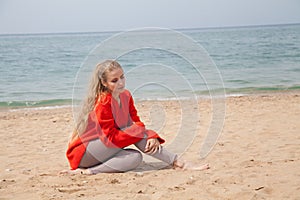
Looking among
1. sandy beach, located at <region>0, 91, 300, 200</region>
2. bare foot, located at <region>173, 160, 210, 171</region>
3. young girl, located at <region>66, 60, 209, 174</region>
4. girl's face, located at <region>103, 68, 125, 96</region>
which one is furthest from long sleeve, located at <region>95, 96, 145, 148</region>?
bare foot, located at <region>173, 160, 210, 171</region>

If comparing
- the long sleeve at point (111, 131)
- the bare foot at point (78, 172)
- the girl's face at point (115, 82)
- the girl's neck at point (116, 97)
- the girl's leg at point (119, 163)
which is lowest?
the bare foot at point (78, 172)

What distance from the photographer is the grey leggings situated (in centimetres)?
381

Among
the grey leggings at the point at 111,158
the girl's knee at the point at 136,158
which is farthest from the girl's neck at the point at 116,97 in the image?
the girl's knee at the point at 136,158

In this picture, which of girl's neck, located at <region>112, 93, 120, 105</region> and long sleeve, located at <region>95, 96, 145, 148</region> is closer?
long sleeve, located at <region>95, 96, 145, 148</region>

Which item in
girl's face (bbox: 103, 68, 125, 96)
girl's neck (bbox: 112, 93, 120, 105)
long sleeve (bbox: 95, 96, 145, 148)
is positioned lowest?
long sleeve (bbox: 95, 96, 145, 148)

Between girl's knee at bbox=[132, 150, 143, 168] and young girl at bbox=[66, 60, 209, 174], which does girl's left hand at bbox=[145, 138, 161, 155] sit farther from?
girl's knee at bbox=[132, 150, 143, 168]

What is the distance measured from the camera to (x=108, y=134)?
371 centimetres

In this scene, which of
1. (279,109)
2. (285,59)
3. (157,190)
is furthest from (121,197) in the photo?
(285,59)

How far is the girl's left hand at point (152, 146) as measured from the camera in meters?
3.78

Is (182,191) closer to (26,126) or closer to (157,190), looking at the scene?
(157,190)

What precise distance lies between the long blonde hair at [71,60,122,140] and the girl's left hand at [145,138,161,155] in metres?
0.64

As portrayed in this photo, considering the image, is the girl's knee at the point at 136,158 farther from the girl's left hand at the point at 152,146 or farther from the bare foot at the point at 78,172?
the bare foot at the point at 78,172

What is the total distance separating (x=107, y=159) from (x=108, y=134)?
1.09 feet

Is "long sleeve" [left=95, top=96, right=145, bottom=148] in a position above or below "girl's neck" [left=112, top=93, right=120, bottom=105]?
below
